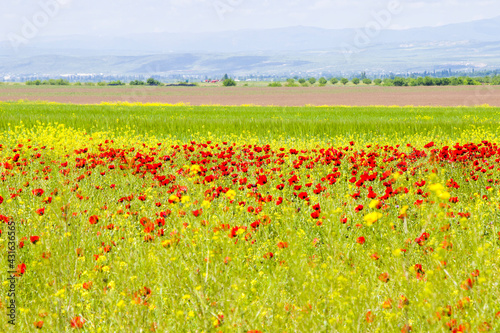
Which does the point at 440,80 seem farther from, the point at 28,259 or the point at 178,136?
the point at 28,259

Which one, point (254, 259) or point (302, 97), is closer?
point (254, 259)

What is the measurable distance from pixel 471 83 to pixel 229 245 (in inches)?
4176

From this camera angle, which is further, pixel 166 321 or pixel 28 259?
pixel 28 259

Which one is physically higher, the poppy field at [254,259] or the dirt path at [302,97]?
the dirt path at [302,97]

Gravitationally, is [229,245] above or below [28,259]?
above

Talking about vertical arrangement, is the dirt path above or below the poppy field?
above

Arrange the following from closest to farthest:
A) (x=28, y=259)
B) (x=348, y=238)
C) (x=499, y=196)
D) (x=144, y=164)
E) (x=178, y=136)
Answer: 1. (x=28, y=259)
2. (x=348, y=238)
3. (x=499, y=196)
4. (x=144, y=164)
5. (x=178, y=136)

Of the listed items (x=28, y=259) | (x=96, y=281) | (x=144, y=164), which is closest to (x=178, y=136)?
(x=144, y=164)

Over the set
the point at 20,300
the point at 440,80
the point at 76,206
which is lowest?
the point at 20,300

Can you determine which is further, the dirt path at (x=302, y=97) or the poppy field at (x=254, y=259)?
the dirt path at (x=302, y=97)

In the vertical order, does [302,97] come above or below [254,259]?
above

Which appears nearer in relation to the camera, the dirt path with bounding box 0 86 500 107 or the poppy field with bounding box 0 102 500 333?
the poppy field with bounding box 0 102 500 333

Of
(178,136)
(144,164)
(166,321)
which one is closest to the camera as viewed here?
(166,321)

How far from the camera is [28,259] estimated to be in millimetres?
4102
